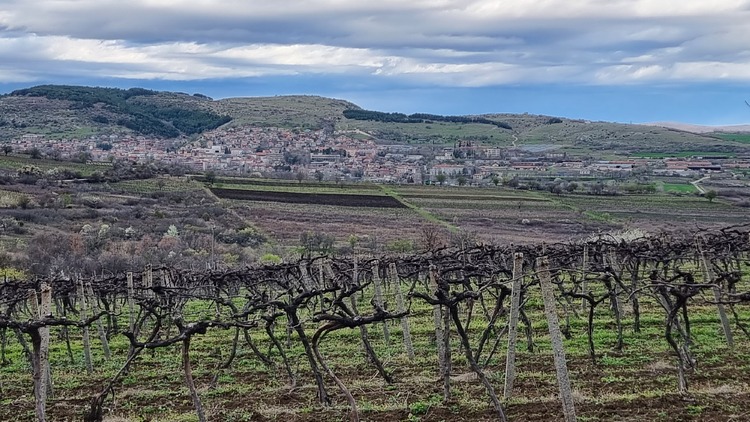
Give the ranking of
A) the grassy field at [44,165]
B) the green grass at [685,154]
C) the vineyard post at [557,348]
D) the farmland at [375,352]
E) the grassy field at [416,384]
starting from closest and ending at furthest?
the vineyard post at [557,348], the grassy field at [416,384], the farmland at [375,352], the grassy field at [44,165], the green grass at [685,154]

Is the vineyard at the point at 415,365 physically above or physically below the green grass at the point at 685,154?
below

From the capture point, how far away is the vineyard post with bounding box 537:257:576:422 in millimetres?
8711

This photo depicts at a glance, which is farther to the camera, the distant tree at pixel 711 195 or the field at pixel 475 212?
the distant tree at pixel 711 195

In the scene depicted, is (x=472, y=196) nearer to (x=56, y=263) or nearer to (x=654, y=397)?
(x=56, y=263)

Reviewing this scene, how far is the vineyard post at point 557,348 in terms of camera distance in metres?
8.71

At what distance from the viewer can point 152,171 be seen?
314 ft

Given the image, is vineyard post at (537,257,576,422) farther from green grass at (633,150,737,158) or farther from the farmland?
Result: green grass at (633,150,737,158)

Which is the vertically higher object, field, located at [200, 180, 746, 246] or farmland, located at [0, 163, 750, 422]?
farmland, located at [0, 163, 750, 422]

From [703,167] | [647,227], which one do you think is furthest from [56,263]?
[703,167]

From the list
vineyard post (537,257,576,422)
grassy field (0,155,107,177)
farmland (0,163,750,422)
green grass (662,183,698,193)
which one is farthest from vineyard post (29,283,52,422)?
green grass (662,183,698,193)

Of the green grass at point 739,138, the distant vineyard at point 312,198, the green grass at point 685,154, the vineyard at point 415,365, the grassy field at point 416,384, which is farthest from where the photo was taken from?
the green grass at point 739,138

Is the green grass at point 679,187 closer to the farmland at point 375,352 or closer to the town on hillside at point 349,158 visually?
the town on hillside at point 349,158

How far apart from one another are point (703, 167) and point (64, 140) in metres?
126

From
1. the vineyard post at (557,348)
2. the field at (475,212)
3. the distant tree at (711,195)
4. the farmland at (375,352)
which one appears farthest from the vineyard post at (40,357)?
the distant tree at (711,195)
